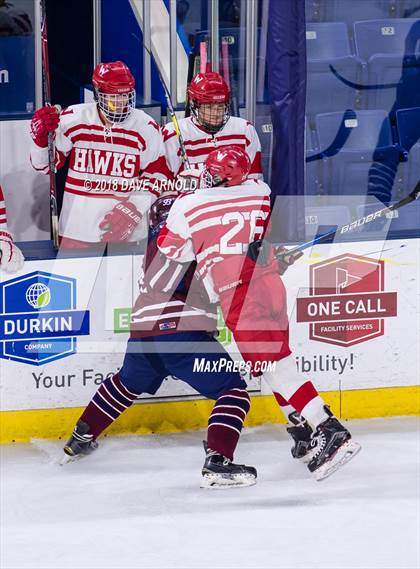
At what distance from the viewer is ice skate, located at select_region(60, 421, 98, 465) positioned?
13.6 ft

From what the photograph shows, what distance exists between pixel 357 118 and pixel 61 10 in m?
1.29

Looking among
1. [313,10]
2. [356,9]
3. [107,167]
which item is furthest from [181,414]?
[356,9]

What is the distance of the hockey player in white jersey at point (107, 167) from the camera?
170 inches

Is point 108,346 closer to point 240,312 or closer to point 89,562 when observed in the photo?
point 240,312

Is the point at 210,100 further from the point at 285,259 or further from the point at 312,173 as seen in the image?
the point at 312,173

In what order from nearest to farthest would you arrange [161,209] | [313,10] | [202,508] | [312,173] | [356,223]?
[202,508] → [161,209] → [356,223] → [312,173] → [313,10]

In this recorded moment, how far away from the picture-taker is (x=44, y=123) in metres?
4.18

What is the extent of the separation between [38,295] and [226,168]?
0.78 meters

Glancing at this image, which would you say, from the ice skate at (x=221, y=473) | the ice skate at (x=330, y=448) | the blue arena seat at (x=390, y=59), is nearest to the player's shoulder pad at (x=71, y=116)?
the ice skate at (x=221, y=473)

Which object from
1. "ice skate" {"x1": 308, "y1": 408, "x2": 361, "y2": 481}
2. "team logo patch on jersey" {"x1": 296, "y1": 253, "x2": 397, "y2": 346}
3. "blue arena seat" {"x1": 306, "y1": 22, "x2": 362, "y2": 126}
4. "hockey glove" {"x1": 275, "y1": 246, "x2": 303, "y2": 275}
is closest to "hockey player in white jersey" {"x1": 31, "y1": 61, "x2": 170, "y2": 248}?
"hockey glove" {"x1": 275, "y1": 246, "x2": 303, "y2": 275}

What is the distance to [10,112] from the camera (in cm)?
502

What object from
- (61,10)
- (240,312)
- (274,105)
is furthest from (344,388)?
(61,10)

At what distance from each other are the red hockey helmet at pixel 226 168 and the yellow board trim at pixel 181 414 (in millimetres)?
858

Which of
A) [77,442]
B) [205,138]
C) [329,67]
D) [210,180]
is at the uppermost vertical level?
[329,67]
